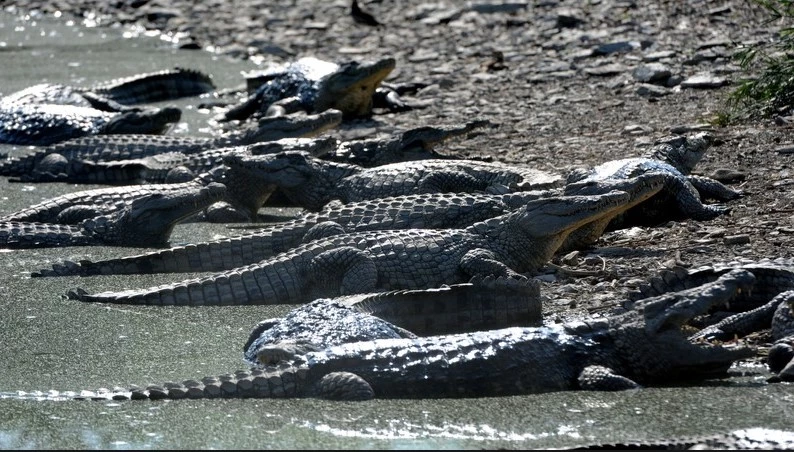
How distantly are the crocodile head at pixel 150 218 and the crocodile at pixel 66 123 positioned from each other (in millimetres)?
3807

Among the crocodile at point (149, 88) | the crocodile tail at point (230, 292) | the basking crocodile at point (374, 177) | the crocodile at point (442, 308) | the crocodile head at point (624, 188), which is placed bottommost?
the crocodile at point (149, 88)

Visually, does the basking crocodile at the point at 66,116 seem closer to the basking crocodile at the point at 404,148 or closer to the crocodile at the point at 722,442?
the basking crocodile at the point at 404,148

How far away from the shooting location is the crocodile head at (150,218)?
8758mm

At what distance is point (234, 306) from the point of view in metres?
7.10

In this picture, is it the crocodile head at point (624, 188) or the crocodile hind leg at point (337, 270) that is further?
the crocodile head at point (624, 188)

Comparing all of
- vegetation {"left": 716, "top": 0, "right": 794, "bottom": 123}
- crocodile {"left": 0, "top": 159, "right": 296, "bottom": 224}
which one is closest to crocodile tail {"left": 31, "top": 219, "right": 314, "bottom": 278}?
crocodile {"left": 0, "top": 159, "right": 296, "bottom": 224}

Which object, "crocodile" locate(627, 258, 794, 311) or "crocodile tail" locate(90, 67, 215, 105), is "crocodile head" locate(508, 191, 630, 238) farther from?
"crocodile tail" locate(90, 67, 215, 105)

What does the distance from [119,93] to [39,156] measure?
9.94 feet

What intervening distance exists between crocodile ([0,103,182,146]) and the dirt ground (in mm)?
1754

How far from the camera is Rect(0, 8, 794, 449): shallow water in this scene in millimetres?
5023

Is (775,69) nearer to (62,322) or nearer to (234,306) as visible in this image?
(234,306)

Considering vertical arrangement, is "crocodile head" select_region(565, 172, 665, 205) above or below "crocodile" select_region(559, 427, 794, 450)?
below

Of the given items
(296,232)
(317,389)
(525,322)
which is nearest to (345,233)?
(296,232)

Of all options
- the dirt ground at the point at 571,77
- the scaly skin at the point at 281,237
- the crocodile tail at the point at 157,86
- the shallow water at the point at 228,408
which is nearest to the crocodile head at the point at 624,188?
the dirt ground at the point at 571,77
